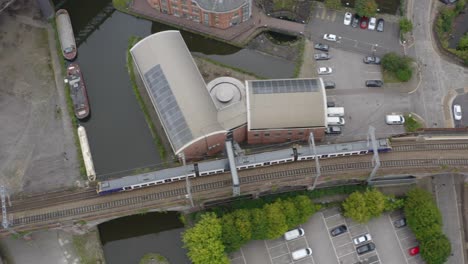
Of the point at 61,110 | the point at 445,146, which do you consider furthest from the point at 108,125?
the point at 445,146

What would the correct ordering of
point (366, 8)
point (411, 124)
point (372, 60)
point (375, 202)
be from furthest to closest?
point (366, 8)
point (372, 60)
point (411, 124)
point (375, 202)

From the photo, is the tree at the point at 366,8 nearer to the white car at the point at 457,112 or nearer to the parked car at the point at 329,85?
the parked car at the point at 329,85

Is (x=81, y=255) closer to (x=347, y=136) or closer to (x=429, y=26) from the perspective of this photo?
(x=347, y=136)

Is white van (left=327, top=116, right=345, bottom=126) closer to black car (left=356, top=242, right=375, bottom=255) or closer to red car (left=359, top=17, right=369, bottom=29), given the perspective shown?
black car (left=356, top=242, right=375, bottom=255)

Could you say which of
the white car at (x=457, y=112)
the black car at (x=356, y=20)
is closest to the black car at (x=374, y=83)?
the black car at (x=356, y=20)

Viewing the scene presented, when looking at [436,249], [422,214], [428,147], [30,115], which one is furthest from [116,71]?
[436,249]

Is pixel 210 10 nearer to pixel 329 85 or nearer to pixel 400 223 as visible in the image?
pixel 329 85

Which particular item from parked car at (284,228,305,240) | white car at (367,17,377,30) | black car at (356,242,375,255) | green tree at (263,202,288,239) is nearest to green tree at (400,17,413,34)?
white car at (367,17,377,30)

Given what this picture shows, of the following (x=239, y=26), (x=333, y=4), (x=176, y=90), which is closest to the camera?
(x=176, y=90)
